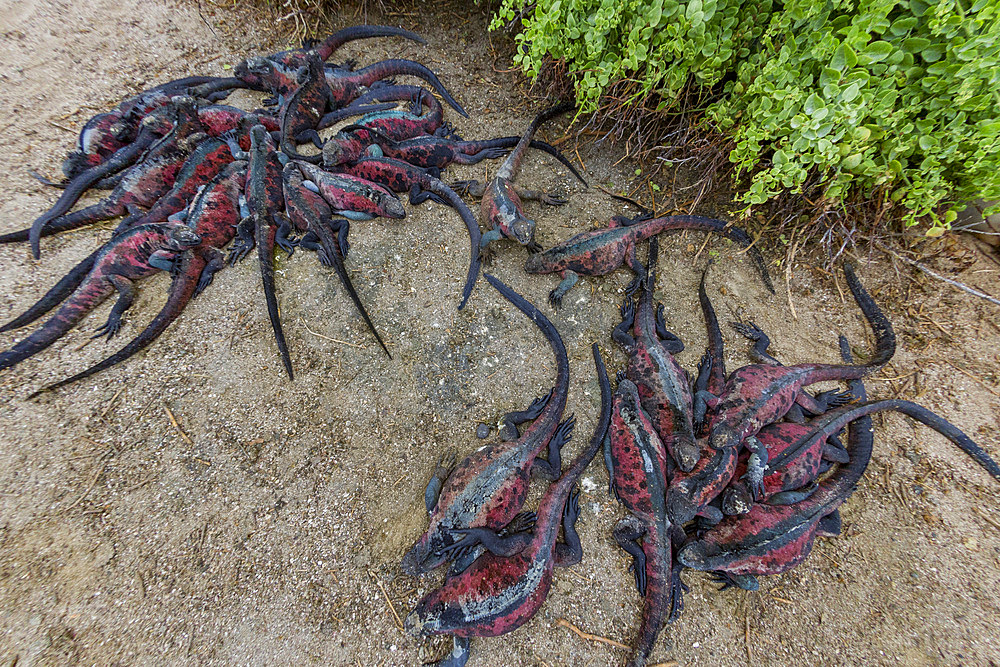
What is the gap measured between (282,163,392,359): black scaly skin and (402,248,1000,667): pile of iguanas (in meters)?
1.88

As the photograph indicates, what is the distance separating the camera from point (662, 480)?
334 centimetres

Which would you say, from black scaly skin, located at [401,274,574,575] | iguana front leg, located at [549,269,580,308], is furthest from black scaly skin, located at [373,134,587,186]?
black scaly skin, located at [401,274,574,575]

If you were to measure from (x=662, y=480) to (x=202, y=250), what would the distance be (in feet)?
17.0

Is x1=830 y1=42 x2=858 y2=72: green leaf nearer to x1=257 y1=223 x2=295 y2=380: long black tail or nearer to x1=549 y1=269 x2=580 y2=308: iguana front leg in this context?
x1=549 y1=269 x2=580 y2=308: iguana front leg

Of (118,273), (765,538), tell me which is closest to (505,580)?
(765,538)

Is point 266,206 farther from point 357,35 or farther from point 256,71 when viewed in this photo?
point 357,35

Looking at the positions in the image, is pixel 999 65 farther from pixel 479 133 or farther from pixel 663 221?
pixel 479 133

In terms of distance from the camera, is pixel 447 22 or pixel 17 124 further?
pixel 447 22

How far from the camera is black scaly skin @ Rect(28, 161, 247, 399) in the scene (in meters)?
3.88

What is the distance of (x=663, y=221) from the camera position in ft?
A: 14.5

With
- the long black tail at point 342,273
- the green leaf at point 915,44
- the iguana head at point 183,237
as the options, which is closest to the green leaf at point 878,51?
the green leaf at point 915,44

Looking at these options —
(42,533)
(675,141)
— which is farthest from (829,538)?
(42,533)

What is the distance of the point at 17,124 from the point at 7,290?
2.69 meters

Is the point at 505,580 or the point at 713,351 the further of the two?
the point at 713,351
